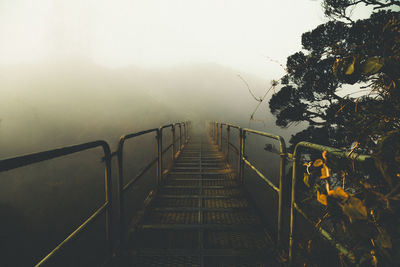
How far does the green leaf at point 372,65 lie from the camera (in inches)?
26.4

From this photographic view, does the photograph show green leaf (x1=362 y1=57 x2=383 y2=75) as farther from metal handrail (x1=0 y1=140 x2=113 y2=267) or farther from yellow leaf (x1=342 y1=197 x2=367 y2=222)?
metal handrail (x1=0 y1=140 x2=113 y2=267)

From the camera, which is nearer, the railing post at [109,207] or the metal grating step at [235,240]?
the railing post at [109,207]

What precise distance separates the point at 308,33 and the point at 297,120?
3917 mm

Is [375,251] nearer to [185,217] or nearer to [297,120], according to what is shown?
[185,217]

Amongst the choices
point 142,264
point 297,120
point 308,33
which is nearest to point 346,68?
point 142,264

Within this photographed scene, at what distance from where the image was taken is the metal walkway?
5.56 ft

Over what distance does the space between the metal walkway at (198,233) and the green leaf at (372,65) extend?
5.59ft

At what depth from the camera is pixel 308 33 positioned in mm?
8375

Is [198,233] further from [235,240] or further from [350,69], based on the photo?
[350,69]

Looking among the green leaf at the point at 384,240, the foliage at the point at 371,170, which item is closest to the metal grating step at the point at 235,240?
the foliage at the point at 371,170

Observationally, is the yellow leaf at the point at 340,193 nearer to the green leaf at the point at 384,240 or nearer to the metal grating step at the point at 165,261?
the green leaf at the point at 384,240

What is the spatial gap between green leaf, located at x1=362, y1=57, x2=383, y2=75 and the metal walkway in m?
1.70

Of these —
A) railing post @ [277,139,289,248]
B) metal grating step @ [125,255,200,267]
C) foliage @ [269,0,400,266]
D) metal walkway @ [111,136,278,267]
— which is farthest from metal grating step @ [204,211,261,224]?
foliage @ [269,0,400,266]

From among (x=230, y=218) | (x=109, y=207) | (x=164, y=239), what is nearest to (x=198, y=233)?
(x=164, y=239)
